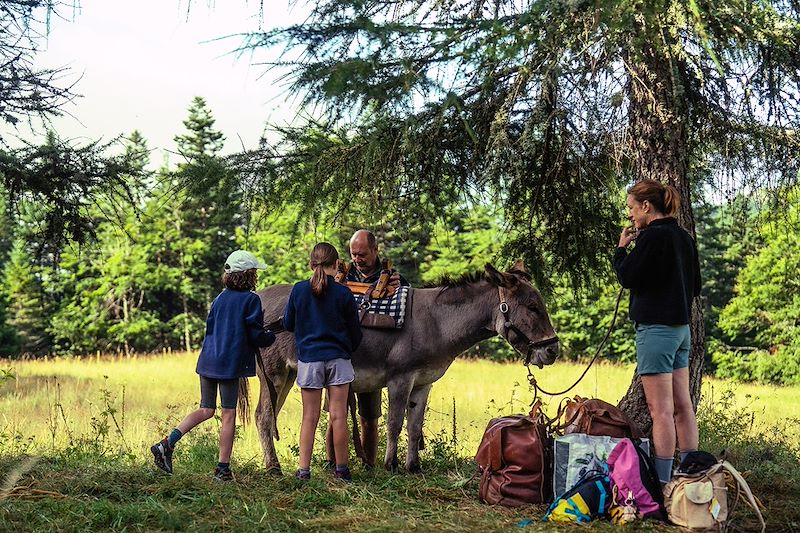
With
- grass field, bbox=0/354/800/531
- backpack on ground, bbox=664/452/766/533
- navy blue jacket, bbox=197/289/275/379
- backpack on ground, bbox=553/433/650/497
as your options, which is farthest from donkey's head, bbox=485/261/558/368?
navy blue jacket, bbox=197/289/275/379

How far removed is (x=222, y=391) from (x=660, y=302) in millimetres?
3265

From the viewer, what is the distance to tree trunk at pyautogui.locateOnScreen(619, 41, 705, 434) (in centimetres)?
687

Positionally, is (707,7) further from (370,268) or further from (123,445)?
(123,445)

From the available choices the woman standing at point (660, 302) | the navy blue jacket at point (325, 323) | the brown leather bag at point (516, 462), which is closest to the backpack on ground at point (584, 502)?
the brown leather bag at point (516, 462)

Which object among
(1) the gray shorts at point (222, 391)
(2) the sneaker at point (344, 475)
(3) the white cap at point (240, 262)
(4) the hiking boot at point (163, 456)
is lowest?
(2) the sneaker at point (344, 475)

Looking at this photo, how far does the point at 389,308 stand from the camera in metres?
6.84

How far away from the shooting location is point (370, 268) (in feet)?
23.4

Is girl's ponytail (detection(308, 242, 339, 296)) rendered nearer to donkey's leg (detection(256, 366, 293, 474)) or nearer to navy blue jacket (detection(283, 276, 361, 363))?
navy blue jacket (detection(283, 276, 361, 363))

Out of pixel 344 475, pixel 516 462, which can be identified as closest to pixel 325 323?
pixel 344 475

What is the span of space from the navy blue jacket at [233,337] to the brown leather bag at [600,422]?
7.71 feet

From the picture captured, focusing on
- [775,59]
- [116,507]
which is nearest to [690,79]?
[775,59]

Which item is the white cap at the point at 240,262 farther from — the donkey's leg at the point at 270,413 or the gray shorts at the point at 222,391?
the donkey's leg at the point at 270,413

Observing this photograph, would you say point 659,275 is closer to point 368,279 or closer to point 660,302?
point 660,302

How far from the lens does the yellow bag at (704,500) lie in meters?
4.95
